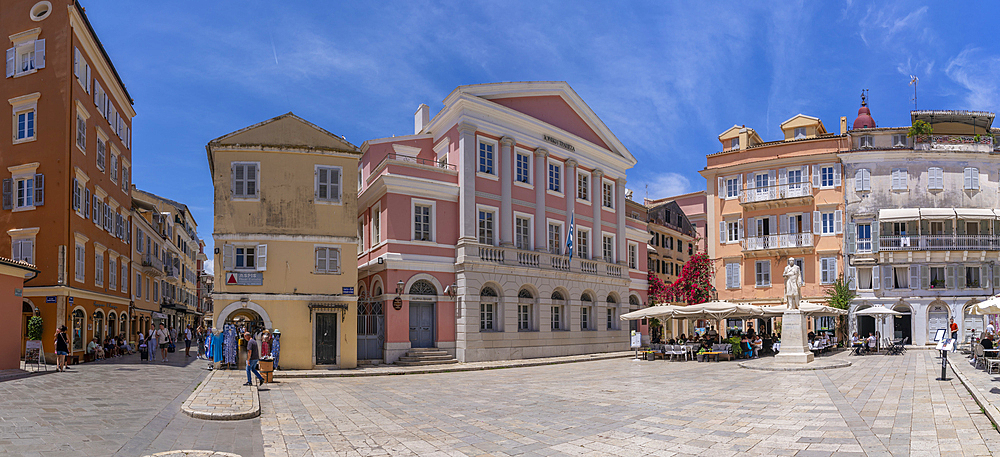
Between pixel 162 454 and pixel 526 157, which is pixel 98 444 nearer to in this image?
pixel 162 454

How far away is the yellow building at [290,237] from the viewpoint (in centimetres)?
2350

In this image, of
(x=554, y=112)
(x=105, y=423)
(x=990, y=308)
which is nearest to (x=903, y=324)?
(x=990, y=308)

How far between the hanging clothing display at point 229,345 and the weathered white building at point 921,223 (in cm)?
3646

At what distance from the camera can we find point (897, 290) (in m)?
41.8

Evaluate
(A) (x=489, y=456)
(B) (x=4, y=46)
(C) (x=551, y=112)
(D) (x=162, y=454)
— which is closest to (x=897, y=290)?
(C) (x=551, y=112)

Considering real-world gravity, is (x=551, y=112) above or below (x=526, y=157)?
above

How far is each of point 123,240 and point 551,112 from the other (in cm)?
2393

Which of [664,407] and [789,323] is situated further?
[789,323]

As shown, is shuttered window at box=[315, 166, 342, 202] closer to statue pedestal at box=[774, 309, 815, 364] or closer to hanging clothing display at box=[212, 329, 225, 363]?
hanging clothing display at box=[212, 329, 225, 363]

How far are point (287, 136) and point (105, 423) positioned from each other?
595 inches

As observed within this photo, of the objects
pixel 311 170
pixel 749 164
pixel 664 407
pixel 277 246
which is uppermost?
pixel 749 164

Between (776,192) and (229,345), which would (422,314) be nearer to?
(229,345)

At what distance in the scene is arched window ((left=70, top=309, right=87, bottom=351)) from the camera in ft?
89.4

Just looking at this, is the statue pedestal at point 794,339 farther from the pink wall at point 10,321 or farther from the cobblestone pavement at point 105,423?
the pink wall at point 10,321
